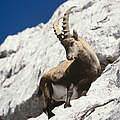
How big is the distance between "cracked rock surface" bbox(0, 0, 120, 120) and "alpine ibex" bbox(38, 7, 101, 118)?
1190 millimetres

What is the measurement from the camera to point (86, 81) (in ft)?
25.5

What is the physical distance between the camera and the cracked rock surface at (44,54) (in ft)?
44.3

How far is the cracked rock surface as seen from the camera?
13.5 metres

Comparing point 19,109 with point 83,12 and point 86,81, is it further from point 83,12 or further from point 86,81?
point 86,81

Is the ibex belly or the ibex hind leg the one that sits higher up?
the ibex belly

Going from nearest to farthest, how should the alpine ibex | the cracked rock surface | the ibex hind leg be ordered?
1. the alpine ibex
2. the ibex hind leg
3. the cracked rock surface

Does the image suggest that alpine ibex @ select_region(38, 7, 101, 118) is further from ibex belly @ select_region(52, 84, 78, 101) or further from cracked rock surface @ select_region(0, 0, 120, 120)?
cracked rock surface @ select_region(0, 0, 120, 120)

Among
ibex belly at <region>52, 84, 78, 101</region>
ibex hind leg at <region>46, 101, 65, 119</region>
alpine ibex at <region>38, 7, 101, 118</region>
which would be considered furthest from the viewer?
ibex hind leg at <region>46, 101, 65, 119</region>

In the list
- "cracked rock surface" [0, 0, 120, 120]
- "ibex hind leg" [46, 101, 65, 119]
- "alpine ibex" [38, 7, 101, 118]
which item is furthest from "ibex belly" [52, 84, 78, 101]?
"cracked rock surface" [0, 0, 120, 120]

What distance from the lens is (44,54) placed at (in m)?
16.1

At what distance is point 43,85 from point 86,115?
1553 millimetres

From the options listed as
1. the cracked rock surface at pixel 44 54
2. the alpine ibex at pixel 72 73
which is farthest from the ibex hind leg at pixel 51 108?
the cracked rock surface at pixel 44 54

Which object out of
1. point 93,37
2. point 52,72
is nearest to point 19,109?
point 93,37

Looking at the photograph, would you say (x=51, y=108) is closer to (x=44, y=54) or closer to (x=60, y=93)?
(x=60, y=93)
